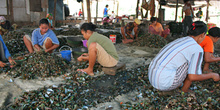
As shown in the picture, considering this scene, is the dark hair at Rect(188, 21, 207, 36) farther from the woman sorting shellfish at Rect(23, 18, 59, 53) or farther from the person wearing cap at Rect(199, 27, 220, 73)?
the woman sorting shellfish at Rect(23, 18, 59, 53)

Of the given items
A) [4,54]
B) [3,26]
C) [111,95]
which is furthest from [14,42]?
[111,95]

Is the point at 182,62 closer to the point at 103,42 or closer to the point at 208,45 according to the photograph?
the point at 208,45

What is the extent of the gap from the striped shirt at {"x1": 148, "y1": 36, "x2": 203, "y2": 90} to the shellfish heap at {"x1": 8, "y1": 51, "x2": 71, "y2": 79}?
69.1 inches

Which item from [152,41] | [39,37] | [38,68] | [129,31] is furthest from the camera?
[129,31]

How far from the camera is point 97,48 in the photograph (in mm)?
2920

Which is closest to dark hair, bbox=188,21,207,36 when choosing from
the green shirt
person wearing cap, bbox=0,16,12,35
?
the green shirt

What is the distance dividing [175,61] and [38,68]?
7.31 ft

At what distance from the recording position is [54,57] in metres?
3.23

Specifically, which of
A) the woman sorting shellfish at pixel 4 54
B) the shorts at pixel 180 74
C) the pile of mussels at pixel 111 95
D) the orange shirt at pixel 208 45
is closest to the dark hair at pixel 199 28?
the shorts at pixel 180 74

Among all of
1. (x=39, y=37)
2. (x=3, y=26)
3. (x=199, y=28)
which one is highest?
A: (x=3, y=26)

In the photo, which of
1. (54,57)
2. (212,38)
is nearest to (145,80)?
(212,38)

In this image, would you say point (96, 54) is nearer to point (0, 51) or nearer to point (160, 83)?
point (160, 83)

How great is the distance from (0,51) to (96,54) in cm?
186

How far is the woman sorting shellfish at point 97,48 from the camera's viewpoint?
293 cm
